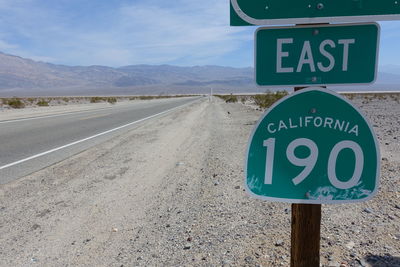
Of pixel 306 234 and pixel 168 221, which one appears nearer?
pixel 306 234

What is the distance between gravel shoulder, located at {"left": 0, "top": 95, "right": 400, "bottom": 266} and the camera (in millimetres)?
2604

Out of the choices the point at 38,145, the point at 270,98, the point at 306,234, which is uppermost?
the point at 270,98

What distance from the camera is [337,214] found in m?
3.27

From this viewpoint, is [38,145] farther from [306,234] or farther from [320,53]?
[320,53]

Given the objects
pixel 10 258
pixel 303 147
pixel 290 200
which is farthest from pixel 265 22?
pixel 10 258

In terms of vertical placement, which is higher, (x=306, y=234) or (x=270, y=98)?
(x=270, y=98)

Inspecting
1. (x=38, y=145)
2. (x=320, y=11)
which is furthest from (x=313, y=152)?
(x=38, y=145)

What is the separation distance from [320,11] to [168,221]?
2.65m

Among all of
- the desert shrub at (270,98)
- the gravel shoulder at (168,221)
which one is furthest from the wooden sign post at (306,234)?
the desert shrub at (270,98)

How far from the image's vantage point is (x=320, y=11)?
135cm

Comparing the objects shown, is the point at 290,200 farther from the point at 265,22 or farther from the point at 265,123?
the point at 265,22

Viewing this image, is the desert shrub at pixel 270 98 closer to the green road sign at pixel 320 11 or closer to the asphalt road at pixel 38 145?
the asphalt road at pixel 38 145

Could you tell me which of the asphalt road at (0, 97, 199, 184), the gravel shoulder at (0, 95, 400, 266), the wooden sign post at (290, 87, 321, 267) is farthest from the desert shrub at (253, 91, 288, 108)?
the wooden sign post at (290, 87, 321, 267)

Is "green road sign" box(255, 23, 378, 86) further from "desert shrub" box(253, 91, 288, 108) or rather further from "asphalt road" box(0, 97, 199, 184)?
"desert shrub" box(253, 91, 288, 108)
